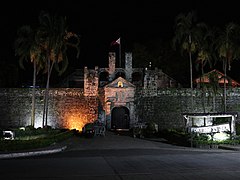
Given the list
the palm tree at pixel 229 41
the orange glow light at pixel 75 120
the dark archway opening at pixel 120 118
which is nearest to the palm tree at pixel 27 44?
the orange glow light at pixel 75 120

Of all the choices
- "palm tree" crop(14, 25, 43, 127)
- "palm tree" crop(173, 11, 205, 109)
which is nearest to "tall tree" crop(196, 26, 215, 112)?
"palm tree" crop(173, 11, 205, 109)

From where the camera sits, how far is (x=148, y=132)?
3031 cm

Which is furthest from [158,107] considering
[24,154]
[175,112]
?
[24,154]

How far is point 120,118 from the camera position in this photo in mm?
37750

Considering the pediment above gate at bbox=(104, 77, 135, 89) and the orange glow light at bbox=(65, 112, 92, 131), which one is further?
the pediment above gate at bbox=(104, 77, 135, 89)

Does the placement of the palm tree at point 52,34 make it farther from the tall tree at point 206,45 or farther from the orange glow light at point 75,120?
the tall tree at point 206,45

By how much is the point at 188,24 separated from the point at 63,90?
15552 mm

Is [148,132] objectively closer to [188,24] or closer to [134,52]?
[188,24]

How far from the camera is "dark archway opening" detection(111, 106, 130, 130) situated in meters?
37.5

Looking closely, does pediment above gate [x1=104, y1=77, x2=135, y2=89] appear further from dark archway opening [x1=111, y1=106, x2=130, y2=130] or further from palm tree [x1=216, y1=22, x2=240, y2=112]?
palm tree [x1=216, y1=22, x2=240, y2=112]

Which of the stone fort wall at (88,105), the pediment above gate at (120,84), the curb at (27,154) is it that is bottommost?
the curb at (27,154)

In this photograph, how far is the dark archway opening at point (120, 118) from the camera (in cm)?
3747

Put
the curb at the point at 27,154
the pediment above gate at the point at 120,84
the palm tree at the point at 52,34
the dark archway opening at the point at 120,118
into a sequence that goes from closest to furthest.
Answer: the curb at the point at 27,154 < the palm tree at the point at 52,34 < the pediment above gate at the point at 120,84 < the dark archway opening at the point at 120,118

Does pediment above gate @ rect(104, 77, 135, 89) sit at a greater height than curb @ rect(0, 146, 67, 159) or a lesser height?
greater
